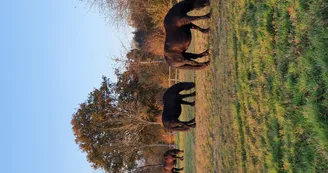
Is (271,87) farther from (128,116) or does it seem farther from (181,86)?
(128,116)

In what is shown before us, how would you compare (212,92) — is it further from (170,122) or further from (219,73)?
(170,122)

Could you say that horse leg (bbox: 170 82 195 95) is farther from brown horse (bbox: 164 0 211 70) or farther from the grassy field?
the grassy field

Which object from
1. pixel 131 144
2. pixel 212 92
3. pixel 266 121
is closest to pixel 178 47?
pixel 212 92

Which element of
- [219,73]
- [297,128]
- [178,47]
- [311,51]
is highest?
[178,47]

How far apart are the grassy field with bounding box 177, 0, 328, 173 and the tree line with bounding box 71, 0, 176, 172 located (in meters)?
A: 13.3

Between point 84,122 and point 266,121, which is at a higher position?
point 84,122

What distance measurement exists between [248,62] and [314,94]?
224 cm

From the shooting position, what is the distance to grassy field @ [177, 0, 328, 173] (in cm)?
345

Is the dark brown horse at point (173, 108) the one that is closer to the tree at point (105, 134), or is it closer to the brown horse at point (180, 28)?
the brown horse at point (180, 28)

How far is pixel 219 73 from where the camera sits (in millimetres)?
7742

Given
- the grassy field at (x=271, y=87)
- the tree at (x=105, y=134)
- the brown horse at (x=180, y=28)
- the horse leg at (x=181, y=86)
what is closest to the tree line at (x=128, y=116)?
the tree at (x=105, y=134)

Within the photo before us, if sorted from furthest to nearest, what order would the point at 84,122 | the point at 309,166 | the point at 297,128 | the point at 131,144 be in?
the point at 84,122, the point at 131,144, the point at 297,128, the point at 309,166

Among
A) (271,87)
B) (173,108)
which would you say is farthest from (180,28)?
(271,87)

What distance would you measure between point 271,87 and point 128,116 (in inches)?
651
